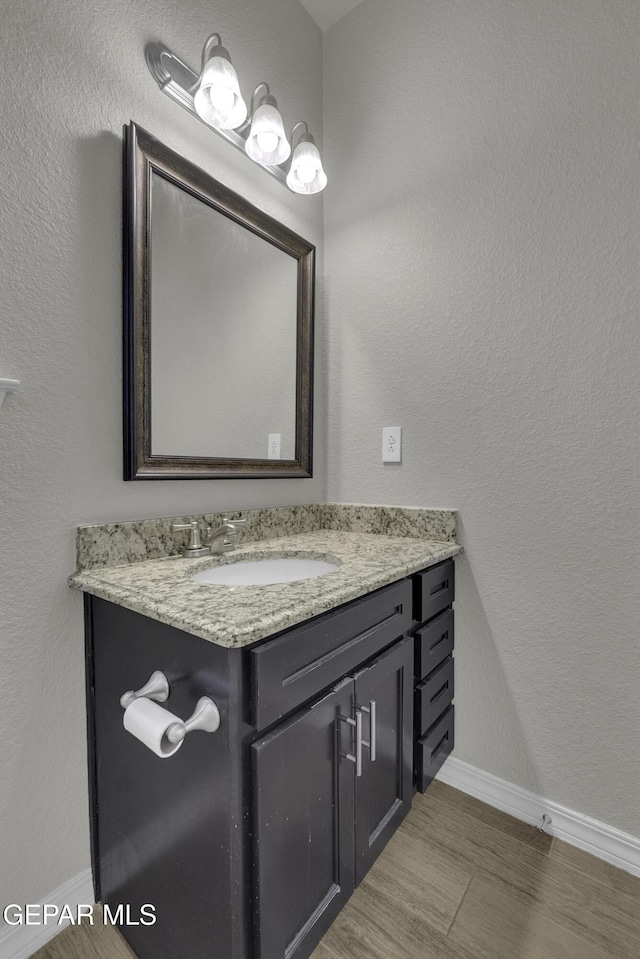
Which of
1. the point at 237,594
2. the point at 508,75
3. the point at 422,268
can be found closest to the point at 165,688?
the point at 237,594

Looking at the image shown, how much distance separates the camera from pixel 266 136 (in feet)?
4.04

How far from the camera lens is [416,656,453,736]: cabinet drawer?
1191 mm

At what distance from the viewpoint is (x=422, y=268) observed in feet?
4.76

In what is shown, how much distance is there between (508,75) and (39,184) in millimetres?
1304

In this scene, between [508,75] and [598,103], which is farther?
[508,75]

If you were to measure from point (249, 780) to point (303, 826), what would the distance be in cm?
19

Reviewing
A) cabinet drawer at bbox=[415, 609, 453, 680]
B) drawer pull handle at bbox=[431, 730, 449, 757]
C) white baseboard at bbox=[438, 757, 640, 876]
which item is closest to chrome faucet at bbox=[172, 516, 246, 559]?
cabinet drawer at bbox=[415, 609, 453, 680]

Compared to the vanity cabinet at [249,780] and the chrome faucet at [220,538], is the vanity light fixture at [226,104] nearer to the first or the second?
the chrome faucet at [220,538]

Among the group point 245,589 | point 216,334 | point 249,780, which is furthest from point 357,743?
point 216,334

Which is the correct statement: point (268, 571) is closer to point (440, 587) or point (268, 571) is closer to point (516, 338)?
point (440, 587)

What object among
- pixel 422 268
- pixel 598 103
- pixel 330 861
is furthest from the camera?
pixel 422 268

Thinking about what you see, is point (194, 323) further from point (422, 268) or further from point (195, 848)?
point (195, 848)

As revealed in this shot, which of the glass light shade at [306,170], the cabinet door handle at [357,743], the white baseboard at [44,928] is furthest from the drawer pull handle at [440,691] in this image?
the glass light shade at [306,170]

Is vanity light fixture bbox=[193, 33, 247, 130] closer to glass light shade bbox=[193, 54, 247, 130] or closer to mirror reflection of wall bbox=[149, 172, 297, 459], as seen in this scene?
glass light shade bbox=[193, 54, 247, 130]
